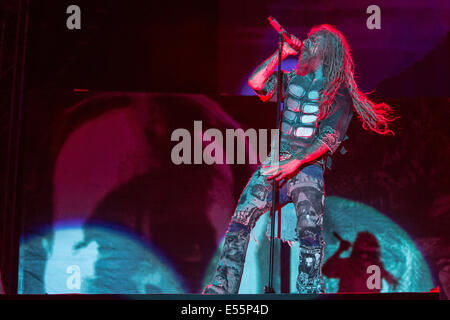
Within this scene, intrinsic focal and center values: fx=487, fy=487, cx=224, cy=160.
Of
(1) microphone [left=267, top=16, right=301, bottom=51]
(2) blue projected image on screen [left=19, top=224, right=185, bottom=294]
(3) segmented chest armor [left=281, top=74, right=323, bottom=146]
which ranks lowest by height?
(2) blue projected image on screen [left=19, top=224, right=185, bottom=294]

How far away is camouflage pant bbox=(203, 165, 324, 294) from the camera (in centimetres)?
323

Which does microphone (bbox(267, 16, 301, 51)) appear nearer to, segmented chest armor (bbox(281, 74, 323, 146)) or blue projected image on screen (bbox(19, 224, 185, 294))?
Answer: segmented chest armor (bbox(281, 74, 323, 146))

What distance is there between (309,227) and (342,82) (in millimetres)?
1144

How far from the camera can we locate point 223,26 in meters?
3.89

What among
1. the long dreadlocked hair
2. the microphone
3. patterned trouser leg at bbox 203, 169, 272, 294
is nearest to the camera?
the microphone

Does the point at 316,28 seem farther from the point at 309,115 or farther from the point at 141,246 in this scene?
the point at 141,246

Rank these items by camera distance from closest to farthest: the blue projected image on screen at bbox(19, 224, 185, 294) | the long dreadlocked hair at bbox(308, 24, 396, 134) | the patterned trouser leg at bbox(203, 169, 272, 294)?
the patterned trouser leg at bbox(203, 169, 272, 294)
the long dreadlocked hair at bbox(308, 24, 396, 134)
the blue projected image on screen at bbox(19, 224, 185, 294)

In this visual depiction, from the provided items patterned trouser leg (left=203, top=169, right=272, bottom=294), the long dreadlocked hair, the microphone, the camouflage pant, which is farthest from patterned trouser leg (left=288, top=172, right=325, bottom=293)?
the microphone

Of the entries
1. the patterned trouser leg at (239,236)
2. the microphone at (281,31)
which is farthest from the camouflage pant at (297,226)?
the microphone at (281,31)

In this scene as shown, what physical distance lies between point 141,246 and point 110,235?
25 cm

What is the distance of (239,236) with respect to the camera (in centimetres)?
330

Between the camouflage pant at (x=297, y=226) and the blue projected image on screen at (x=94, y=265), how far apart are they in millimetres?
660

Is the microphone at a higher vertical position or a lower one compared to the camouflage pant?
higher
